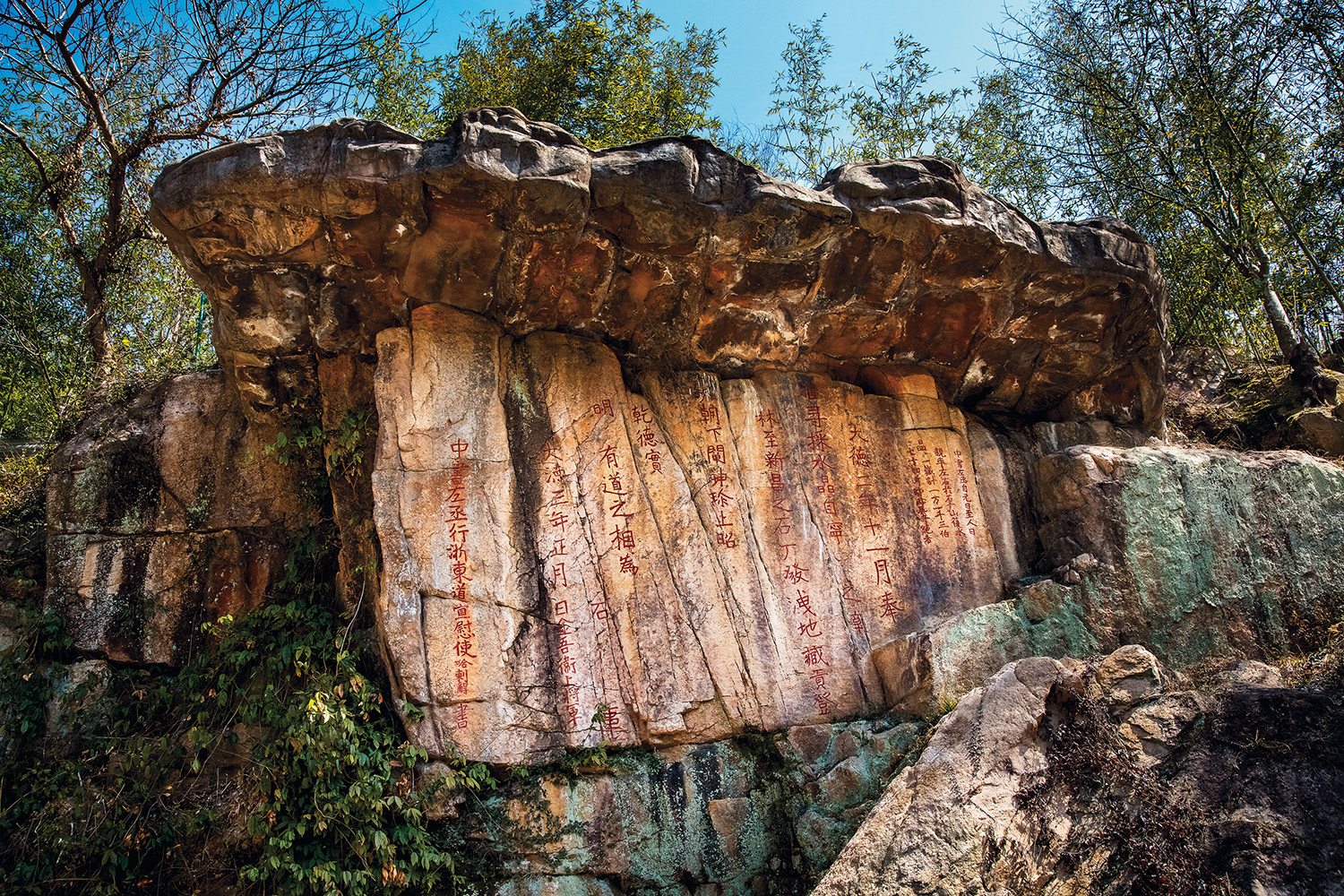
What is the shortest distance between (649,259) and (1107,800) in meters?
4.24

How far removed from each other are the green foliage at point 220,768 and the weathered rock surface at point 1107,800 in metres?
2.76

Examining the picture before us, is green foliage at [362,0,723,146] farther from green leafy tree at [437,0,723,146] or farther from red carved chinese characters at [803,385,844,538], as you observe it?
red carved chinese characters at [803,385,844,538]

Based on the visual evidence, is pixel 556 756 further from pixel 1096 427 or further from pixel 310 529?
pixel 1096 427

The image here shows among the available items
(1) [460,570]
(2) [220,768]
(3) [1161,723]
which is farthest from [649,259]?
(2) [220,768]

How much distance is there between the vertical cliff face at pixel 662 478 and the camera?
18.5ft

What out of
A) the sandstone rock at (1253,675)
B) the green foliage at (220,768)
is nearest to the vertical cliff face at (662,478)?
the green foliage at (220,768)

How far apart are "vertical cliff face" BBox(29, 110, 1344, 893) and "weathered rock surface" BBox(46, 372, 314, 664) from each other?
26 mm

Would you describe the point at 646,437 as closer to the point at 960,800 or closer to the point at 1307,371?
the point at 960,800

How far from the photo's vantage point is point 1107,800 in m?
4.57

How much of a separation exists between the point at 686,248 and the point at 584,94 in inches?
186

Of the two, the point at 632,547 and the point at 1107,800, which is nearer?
the point at 1107,800

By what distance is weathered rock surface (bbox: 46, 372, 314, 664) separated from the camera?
21.4 feet

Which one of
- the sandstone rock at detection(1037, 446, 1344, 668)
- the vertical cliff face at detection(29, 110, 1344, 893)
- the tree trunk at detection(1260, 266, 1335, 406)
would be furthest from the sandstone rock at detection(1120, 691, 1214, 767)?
the tree trunk at detection(1260, 266, 1335, 406)

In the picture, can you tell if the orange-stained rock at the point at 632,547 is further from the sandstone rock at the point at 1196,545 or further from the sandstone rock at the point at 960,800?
the sandstone rock at the point at 960,800
